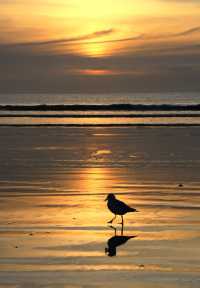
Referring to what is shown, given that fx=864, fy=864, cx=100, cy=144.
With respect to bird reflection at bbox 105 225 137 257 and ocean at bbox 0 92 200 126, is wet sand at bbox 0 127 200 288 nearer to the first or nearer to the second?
A: bird reflection at bbox 105 225 137 257

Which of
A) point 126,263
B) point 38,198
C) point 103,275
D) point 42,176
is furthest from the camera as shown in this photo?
point 42,176

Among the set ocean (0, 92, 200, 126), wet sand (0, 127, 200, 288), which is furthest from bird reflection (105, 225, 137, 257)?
ocean (0, 92, 200, 126)

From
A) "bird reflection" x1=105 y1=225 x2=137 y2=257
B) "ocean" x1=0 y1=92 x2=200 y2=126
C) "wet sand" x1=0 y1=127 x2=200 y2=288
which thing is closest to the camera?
"wet sand" x1=0 y1=127 x2=200 y2=288

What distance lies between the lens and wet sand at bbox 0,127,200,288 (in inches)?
381

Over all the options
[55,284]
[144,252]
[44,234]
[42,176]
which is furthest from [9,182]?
[55,284]

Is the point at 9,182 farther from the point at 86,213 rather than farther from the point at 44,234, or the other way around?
the point at 44,234

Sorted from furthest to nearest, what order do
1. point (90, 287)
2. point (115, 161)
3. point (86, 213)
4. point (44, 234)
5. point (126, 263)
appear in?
point (115, 161) < point (86, 213) < point (44, 234) < point (126, 263) < point (90, 287)

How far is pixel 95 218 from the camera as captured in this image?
1379 centimetres

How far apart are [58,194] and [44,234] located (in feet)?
15.9

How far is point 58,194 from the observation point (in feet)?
55.9

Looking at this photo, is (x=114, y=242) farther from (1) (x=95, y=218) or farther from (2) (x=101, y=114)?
(2) (x=101, y=114)

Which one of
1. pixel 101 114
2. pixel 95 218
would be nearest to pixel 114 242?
pixel 95 218

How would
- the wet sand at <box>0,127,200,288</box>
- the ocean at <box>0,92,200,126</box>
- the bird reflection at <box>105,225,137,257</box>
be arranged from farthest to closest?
the ocean at <box>0,92,200,126</box> < the bird reflection at <box>105,225,137,257</box> < the wet sand at <box>0,127,200,288</box>

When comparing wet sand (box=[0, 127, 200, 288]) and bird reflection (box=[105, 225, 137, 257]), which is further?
bird reflection (box=[105, 225, 137, 257])
